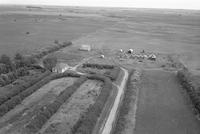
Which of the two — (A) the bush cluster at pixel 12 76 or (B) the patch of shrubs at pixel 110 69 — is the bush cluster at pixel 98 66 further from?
(A) the bush cluster at pixel 12 76

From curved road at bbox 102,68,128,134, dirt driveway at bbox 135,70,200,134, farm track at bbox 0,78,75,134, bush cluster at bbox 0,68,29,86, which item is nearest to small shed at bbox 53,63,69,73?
farm track at bbox 0,78,75,134

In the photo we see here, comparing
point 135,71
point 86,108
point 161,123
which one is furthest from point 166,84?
point 86,108

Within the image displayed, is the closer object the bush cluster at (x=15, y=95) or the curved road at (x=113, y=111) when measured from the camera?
the curved road at (x=113, y=111)

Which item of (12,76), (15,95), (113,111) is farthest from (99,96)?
(12,76)

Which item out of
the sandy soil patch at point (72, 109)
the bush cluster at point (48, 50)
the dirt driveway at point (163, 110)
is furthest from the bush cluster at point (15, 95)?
the bush cluster at point (48, 50)

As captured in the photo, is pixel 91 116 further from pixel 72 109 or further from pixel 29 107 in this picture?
pixel 29 107

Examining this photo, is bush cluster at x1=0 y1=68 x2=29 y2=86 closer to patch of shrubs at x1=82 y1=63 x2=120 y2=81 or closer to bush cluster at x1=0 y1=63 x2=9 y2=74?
bush cluster at x1=0 y1=63 x2=9 y2=74
